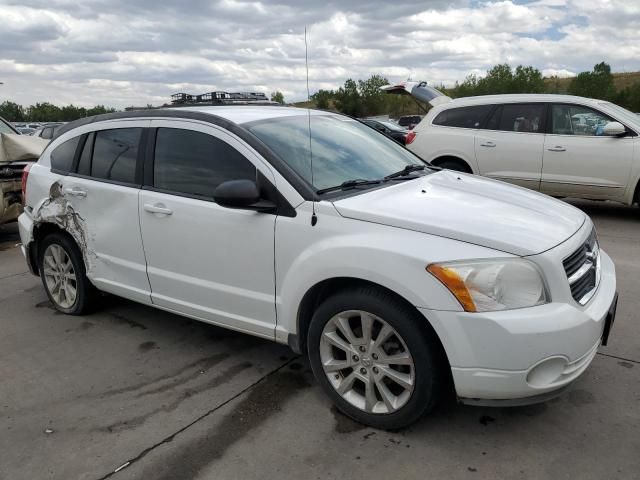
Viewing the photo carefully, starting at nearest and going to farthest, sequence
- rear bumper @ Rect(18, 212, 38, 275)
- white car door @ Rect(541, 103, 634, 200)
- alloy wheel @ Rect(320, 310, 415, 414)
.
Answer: alloy wheel @ Rect(320, 310, 415, 414) < rear bumper @ Rect(18, 212, 38, 275) < white car door @ Rect(541, 103, 634, 200)

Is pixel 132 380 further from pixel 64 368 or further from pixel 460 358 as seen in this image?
pixel 460 358

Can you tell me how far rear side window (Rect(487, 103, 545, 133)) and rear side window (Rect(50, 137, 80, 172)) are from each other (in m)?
6.18

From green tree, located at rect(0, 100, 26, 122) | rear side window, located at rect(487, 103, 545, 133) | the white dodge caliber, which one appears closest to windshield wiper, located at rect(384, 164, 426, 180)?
the white dodge caliber

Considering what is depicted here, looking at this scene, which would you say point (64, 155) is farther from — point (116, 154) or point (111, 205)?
point (111, 205)

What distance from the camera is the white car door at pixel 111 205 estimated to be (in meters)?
3.88

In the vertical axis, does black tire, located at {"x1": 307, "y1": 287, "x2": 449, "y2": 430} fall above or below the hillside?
below

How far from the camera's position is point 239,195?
9.80 feet

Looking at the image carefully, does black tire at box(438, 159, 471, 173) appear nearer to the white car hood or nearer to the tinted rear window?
the white car hood

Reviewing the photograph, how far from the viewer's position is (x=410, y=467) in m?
2.61

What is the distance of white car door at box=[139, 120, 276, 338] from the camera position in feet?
10.5

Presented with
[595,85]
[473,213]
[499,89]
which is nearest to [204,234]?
[473,213]

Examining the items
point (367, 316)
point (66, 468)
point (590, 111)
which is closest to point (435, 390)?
point (367, 316)

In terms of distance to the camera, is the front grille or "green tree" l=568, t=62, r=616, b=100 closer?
the front grille

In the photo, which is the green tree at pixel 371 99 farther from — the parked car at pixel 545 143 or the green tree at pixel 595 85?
the parked car at pixel 545 143
